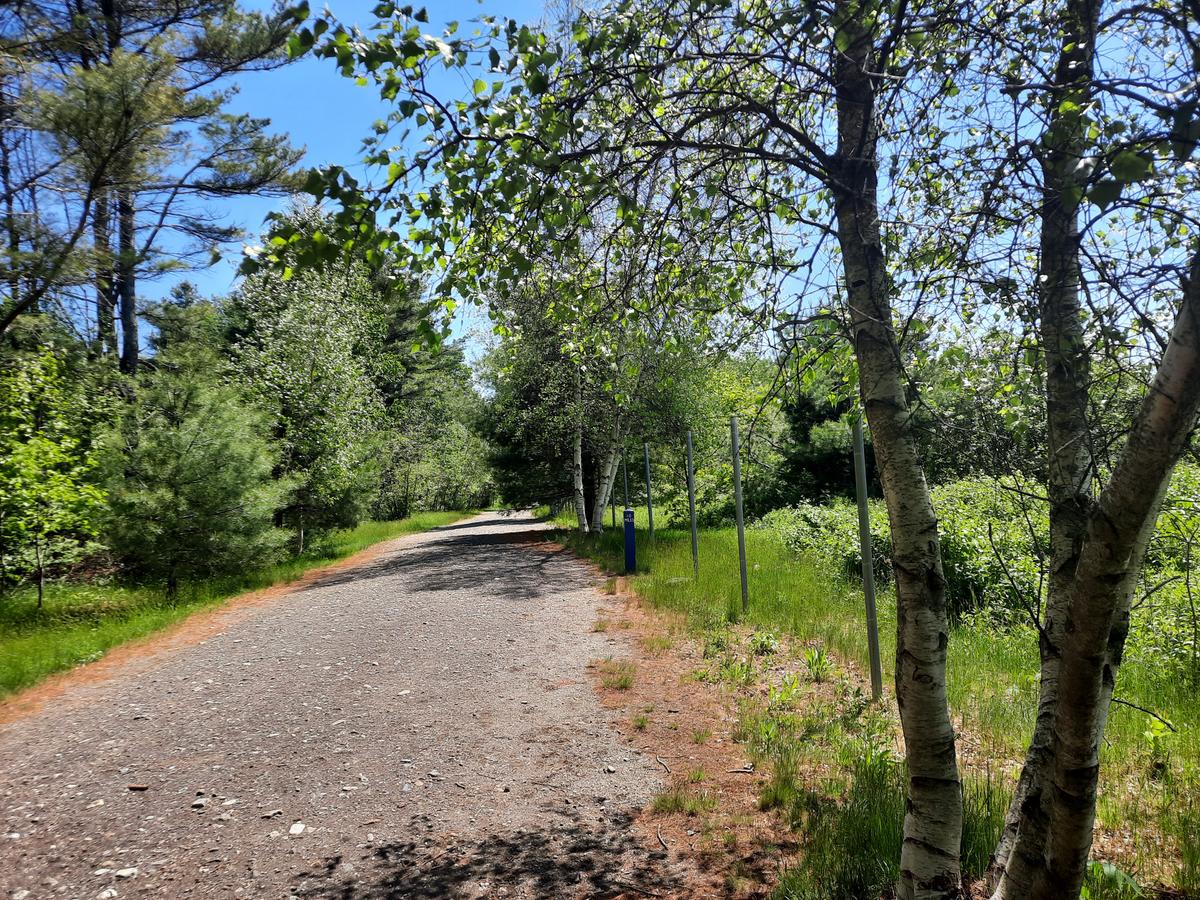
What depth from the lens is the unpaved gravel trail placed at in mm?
3434

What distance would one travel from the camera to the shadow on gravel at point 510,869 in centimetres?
324

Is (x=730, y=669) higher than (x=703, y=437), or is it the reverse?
(x=703, y=437)

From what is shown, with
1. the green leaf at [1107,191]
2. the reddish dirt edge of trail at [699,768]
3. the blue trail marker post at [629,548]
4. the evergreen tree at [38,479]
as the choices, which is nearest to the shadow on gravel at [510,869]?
the reddish dirt edge of trail at [699,768]

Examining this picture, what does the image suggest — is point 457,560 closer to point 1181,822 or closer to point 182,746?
point 182,746

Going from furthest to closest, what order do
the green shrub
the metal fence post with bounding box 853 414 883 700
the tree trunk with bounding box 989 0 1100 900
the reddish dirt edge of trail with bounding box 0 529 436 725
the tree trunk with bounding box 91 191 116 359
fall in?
1. the tree trunk with bounding box 91 191 116 359
2. the green shrub
3. the reddish dirt edge of trail with bounding box 0 529 436 725
4. the metal fence post with bounding box 853 414 883 700
5. the tree trunk with bounding box 989 0 1100 900

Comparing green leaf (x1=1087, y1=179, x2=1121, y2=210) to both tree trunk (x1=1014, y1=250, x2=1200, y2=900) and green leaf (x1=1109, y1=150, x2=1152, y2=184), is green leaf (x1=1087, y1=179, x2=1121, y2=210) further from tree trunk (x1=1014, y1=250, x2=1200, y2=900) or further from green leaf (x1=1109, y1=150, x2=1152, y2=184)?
tree trunk (x1=1014, y1=250, x2=1200, y2=900)

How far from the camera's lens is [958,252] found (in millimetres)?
2713

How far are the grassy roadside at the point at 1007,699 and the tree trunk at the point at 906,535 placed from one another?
0.77 m

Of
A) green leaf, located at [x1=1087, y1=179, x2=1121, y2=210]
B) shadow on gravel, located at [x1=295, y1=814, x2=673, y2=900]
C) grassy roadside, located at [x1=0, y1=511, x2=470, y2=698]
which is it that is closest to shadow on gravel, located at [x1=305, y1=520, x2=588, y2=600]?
grassy roadside, located at [x1=0, y1=511, x2=470, y2=698]

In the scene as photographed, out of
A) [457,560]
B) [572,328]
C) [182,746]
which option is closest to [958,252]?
[572,328]

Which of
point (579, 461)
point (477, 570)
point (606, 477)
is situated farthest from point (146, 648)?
point (579, 461)

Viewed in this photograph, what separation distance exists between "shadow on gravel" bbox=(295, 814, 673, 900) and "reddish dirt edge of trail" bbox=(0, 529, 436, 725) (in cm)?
484

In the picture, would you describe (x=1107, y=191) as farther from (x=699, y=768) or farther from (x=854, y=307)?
(x=699, y=768)

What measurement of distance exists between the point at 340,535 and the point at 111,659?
15.9 metres
